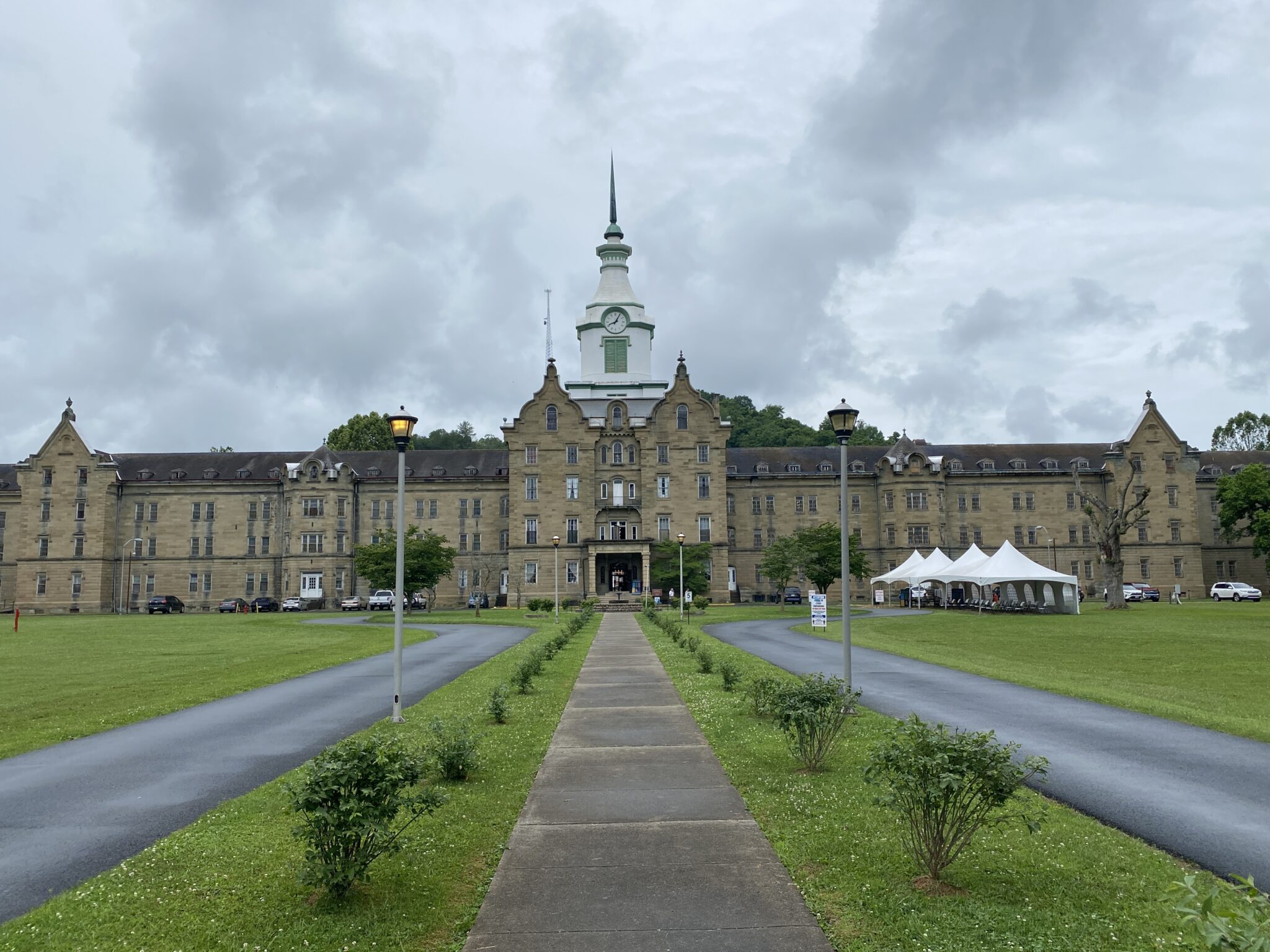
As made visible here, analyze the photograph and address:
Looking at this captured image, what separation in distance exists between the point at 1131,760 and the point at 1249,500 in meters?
84.9

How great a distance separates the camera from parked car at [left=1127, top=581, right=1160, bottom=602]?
8419 cm

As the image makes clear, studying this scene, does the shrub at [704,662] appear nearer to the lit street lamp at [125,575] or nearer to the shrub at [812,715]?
the shrub at [812,715]

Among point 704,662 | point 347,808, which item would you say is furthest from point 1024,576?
point 347,808

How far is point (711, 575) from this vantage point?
83750 millimetres

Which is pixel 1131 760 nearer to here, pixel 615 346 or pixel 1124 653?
pixel 1124 653

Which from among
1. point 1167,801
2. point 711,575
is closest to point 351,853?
point 1167,801

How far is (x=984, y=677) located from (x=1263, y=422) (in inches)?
5203

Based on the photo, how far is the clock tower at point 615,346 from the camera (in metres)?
100

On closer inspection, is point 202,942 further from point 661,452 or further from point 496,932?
point 661,452

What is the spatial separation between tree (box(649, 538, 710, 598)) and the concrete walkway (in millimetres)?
64154

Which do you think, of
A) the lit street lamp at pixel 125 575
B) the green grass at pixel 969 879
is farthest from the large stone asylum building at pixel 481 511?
the green grass at pixel 969 879

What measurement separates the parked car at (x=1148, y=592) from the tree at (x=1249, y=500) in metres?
8.78

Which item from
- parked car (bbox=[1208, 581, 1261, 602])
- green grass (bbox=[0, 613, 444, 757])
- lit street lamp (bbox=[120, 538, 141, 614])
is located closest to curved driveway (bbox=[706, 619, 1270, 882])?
green grass (bbox=[0, 613, 444, 757])

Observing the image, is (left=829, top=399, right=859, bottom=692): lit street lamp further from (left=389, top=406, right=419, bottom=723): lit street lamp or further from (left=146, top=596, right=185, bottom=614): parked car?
(left=146, top=596, right=185, bottom=614): parked car
